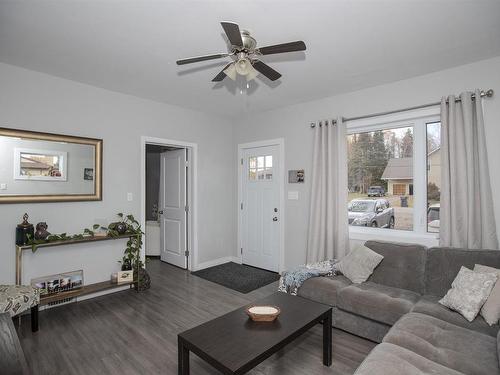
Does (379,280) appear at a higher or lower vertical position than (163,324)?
higher

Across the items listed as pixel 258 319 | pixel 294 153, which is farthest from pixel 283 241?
pixel 258 319

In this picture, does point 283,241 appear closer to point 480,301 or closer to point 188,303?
point 188,303

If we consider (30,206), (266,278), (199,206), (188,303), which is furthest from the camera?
(199,206)

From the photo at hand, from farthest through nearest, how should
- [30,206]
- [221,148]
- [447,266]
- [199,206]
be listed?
1. [221,148]
2. [199,206]
3. [30,206]
4. [447,266]

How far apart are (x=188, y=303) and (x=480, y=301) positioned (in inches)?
113

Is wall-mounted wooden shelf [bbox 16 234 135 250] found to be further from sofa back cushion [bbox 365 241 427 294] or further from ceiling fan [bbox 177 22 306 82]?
sofa back cushion [bbox 365 241 427 294]

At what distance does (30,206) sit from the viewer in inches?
123

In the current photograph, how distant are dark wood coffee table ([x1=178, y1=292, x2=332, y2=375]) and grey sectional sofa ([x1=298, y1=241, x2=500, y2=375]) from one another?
47 cm

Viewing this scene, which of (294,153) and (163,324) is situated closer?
(163,324)

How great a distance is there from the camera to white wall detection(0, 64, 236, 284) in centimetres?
305

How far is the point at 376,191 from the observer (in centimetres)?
377

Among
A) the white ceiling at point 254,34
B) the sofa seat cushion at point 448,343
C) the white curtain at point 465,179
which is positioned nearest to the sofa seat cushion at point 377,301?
the sofa seat cushion at point 448,343

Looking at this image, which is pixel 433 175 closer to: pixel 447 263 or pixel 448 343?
pixel 447 263

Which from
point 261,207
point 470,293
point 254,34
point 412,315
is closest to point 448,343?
point 412,315
